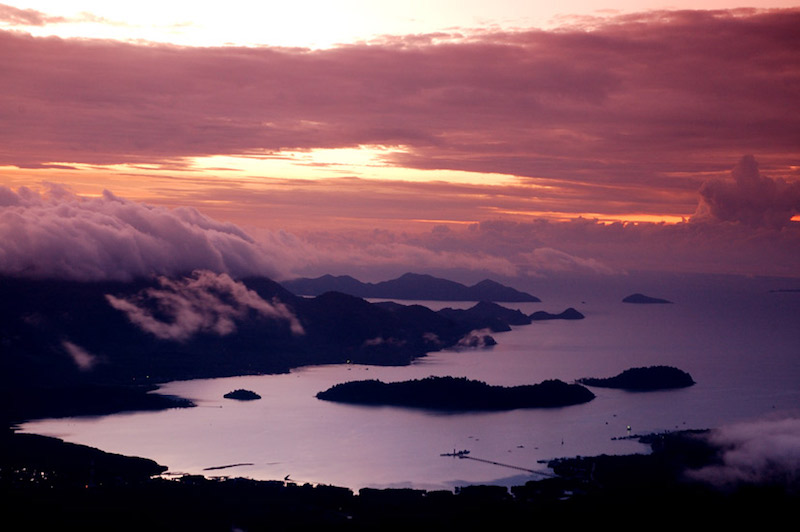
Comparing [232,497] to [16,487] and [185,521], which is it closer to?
[185,521]

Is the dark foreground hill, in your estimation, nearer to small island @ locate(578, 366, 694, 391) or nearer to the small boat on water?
the small boat on water

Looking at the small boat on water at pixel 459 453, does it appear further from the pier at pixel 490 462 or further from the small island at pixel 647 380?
the small island at pixel 647 380

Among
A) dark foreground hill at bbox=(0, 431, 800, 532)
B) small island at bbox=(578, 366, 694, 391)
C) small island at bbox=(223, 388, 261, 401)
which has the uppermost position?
small island at bbox=(578, 366, 694, 391)

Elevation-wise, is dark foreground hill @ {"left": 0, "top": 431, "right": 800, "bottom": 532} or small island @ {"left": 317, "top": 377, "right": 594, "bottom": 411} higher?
small island @ {"left": 317, "top": 377, "right": 594, "bottom": 411}

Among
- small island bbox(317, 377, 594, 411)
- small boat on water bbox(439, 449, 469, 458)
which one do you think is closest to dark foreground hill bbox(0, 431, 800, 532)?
small boat on water bbox(439, 449, 469, 458)

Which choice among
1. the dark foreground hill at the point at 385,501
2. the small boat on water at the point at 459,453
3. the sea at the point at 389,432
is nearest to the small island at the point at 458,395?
the sea at the point at 389,432
